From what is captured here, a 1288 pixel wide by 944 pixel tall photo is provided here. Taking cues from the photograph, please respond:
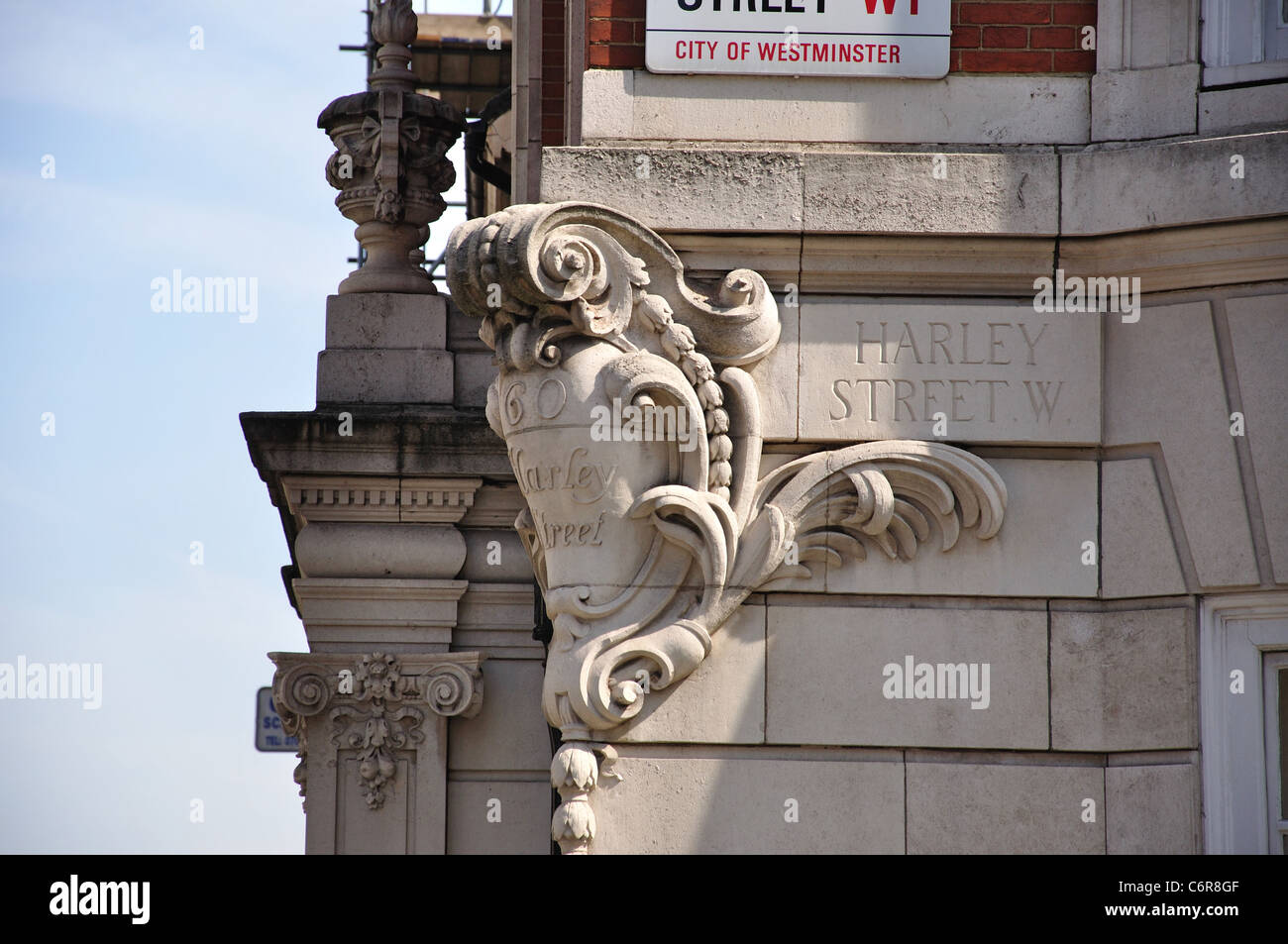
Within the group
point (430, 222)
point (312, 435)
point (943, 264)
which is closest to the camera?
point (943, 264)

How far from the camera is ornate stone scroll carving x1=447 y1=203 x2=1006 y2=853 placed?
7574mm

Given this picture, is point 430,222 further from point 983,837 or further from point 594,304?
point 983,837

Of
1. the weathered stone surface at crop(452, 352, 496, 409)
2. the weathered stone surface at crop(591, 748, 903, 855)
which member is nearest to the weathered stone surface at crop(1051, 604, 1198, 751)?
the weathered stone surface at crop(591, 748, 903, 855)

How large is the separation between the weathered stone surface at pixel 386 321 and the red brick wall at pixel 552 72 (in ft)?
6.31

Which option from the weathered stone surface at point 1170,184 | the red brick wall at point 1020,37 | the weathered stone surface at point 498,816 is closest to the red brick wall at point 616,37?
the red brick wall at point 1020,37

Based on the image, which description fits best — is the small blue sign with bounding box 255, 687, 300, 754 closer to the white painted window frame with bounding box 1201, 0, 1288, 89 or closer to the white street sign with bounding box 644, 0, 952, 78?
the white street sign with bounding box 644, 0, 952, 78

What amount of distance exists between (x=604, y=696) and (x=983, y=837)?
1.64 m

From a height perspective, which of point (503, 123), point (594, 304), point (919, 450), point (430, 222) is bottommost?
point (919, 450)

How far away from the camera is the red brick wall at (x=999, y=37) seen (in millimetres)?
8047

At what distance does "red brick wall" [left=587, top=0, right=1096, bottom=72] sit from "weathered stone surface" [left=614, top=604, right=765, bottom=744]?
97.8 inches

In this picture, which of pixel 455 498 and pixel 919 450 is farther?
pixel 455 498

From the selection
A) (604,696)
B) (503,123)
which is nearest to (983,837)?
(604,696)
